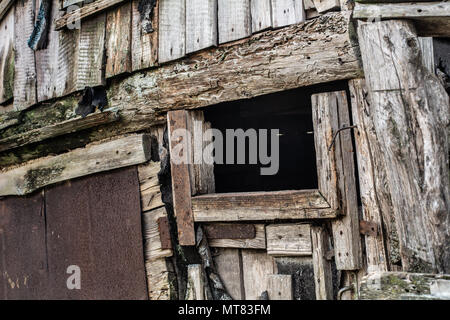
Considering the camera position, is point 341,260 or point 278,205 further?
point 278,205

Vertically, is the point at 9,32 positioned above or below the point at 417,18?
above

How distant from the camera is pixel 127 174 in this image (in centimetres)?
392

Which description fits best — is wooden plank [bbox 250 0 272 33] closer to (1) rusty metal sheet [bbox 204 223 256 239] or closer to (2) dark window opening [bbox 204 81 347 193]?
(2) dark window opening [bbox 204 81 347 193]

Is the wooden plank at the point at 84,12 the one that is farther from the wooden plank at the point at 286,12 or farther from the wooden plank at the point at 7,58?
the wooden plank at the point at 286,12

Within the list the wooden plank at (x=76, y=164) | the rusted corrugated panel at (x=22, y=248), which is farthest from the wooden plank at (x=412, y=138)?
the rusted corrugated panel at (x=22, y=248)

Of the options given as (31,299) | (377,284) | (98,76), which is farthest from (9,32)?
(377,284)

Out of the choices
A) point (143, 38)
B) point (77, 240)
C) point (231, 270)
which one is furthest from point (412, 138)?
point (77, 240)

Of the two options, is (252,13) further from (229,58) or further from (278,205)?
(278,205)

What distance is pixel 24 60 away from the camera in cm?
473

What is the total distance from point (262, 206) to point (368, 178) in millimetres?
670

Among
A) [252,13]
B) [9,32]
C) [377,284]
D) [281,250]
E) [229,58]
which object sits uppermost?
[9,32]

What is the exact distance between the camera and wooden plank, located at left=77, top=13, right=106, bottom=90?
4.08m

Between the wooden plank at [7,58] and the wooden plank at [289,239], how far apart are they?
9.33 ft
